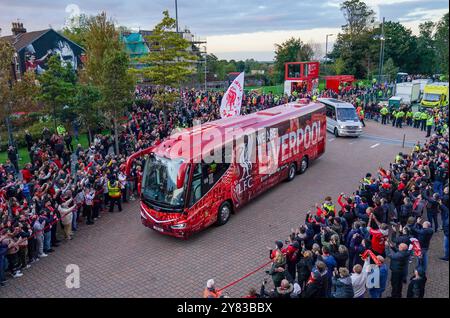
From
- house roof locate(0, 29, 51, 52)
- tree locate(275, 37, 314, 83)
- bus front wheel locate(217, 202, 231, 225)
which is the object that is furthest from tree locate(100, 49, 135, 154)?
tree locate(275, 37, 314, 83)

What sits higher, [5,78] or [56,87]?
[5,78]

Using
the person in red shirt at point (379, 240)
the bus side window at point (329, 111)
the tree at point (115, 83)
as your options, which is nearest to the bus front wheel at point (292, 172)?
the person in red shirt at point (379, 240)

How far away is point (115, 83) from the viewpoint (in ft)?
62.4

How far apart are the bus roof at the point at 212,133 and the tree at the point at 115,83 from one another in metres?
6.97

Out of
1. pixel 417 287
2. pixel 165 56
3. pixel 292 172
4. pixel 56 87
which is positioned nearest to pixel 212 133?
pixel 292 172

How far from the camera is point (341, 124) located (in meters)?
25.6

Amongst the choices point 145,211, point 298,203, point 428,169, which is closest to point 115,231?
point 145,211

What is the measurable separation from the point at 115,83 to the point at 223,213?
9979 millimetres

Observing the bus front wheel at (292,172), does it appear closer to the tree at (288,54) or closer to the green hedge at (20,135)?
the green hedge at (20,135)

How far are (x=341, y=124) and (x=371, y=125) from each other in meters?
6.33

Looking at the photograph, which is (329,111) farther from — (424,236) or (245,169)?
(424,236)

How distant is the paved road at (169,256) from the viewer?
9469 millimetres

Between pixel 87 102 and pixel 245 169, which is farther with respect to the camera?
pixel 87 102
